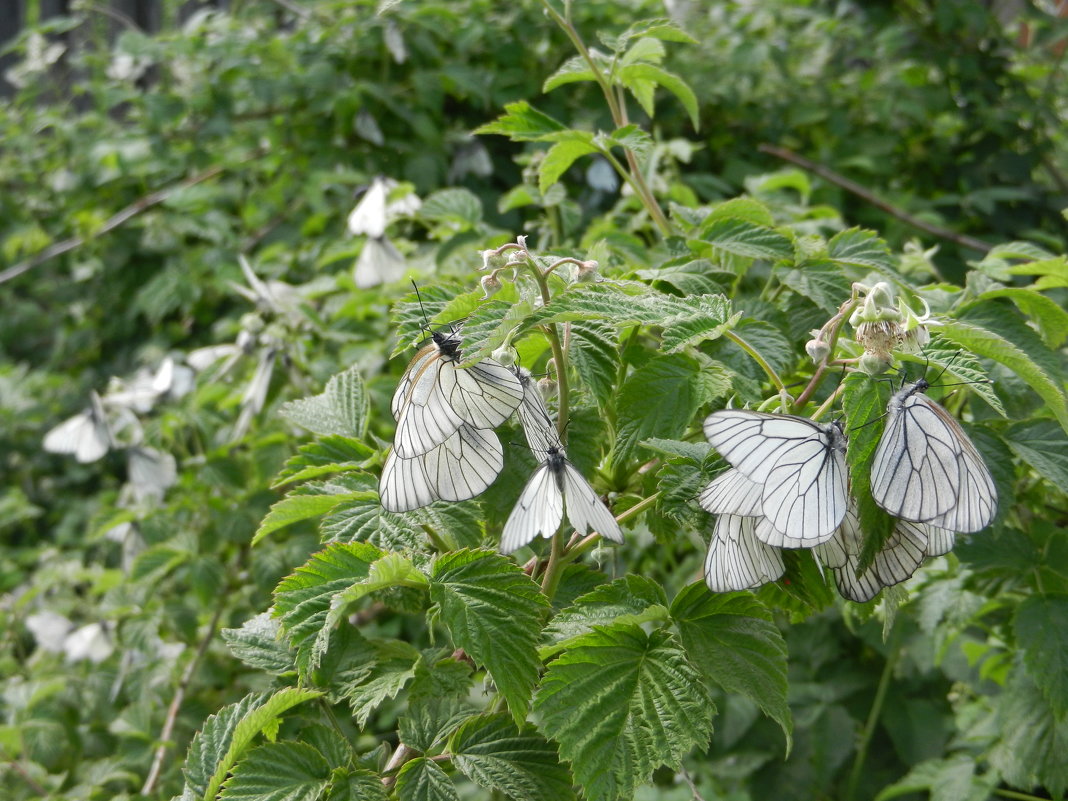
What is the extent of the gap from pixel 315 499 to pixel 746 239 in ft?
1.75

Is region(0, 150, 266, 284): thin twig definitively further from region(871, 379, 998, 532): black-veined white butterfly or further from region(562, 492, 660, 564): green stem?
region(871, 379, 998, 532): black-veined white butterfly

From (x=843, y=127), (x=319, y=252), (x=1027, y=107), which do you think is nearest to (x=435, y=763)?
(x=319, y=252)

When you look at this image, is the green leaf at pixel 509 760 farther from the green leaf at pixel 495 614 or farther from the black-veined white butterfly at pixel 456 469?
the black-veined white butterfly at pixel 456 469

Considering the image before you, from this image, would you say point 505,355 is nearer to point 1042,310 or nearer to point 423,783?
point 423,783

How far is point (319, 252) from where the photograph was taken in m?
2.14

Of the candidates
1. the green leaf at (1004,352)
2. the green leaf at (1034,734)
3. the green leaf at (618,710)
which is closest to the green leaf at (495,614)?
the green leaf at (618,710)

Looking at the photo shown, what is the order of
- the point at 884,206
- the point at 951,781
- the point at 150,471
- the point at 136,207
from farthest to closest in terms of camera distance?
the point at 136,207
the point at 884,206
the point at 150,471
the point at 951,781

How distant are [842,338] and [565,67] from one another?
0.57 m

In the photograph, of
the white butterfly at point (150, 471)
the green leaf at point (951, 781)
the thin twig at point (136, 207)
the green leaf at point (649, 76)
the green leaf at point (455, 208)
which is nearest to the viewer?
the green leaf at point (649, 76)

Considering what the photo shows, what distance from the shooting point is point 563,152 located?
3.72ft

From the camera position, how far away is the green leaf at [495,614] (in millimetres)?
758

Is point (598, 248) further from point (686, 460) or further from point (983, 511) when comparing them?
point (983, 511)

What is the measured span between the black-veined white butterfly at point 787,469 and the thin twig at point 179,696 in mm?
1239

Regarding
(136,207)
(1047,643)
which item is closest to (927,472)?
(1047,643)
